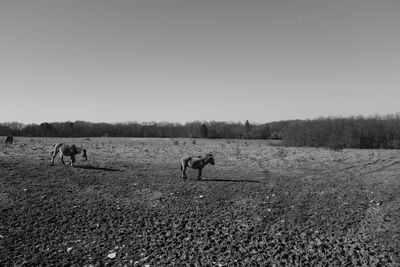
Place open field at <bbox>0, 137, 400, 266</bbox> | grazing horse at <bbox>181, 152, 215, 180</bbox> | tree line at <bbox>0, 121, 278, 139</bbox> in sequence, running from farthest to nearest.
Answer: tree line at <bbox>0, 121, 278, 139</bbox> → grazing horse at <bbox>181, 152, 215, 180</bbox> → open field at <bbox>0, 137, 400, 266</bbox>

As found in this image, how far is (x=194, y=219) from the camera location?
9844 mm

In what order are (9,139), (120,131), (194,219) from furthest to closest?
(120,131)
(9,139)
(194,219)

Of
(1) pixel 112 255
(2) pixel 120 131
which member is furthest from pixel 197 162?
(2) pixel 120 131

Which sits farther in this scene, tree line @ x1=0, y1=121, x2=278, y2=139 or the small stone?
tree line @ x1=0, y1=121, x2=278, y2=139

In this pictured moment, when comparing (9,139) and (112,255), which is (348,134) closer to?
(9,139)

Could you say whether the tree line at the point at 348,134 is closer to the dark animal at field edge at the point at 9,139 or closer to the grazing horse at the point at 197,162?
the grazing horse at the point at 197,162

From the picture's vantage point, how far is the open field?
726cm

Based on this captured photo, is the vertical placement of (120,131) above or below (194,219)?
above

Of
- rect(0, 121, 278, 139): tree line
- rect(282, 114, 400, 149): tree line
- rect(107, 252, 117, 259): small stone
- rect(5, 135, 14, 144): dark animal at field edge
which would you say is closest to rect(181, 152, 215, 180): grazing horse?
rect(107, 252, 117, 259): small stone

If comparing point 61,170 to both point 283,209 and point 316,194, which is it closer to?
point 283,209

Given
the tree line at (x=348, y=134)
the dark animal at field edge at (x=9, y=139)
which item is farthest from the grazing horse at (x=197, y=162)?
the tree line at (x=348, y=134)

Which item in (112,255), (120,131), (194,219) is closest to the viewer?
(112,255)

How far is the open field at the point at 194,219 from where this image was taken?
7.26 metres

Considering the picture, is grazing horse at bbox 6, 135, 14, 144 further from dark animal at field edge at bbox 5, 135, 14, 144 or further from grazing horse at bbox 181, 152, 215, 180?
grazing horse at bbox 181, 152, 215, 180
